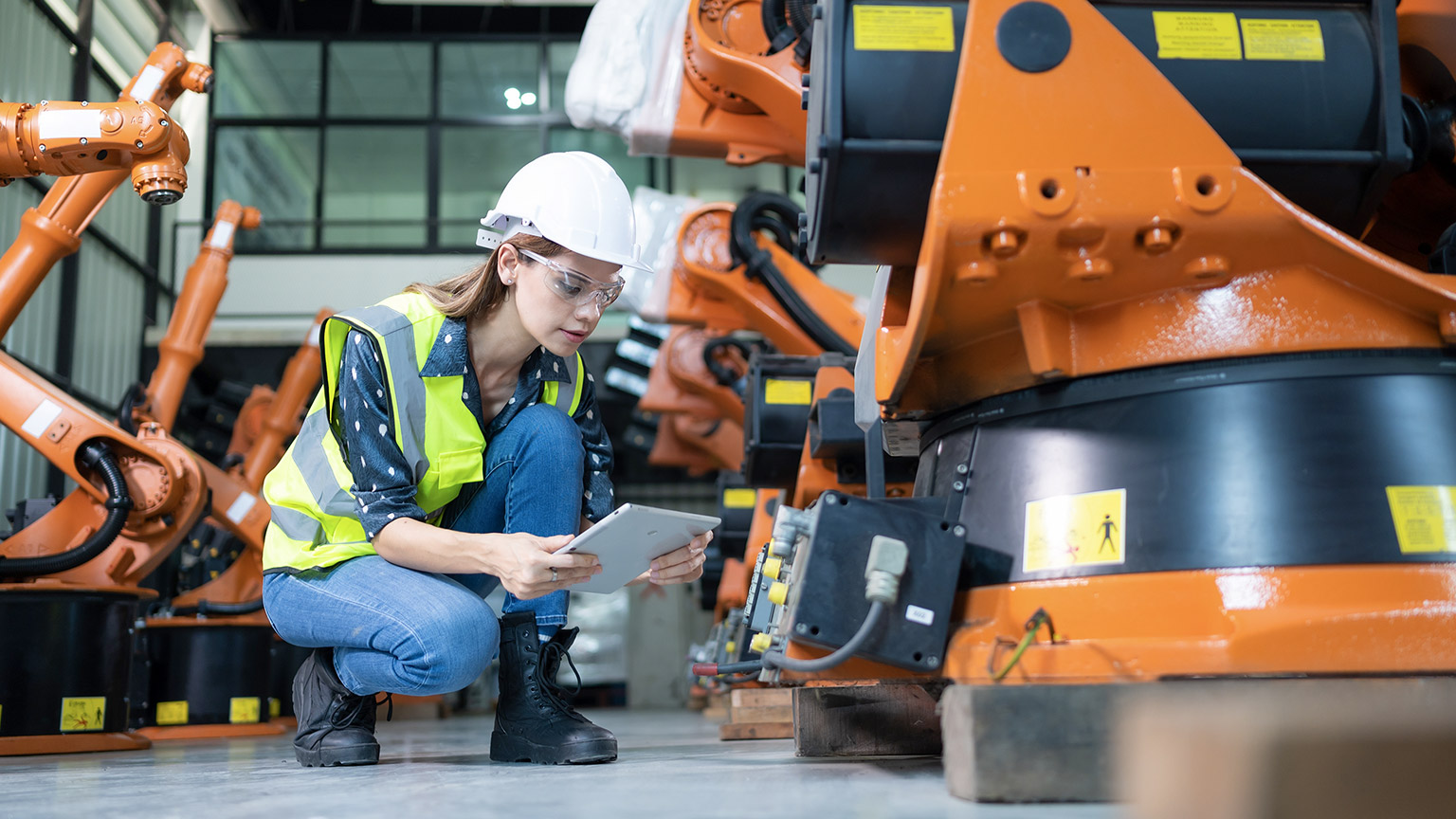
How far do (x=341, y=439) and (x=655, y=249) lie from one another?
370 centimetres

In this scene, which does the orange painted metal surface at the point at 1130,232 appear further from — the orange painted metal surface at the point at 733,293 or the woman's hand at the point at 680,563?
the orange painted metal surface at the point at 733,293

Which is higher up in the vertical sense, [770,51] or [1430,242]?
[770,51]

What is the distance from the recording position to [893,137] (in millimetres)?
1461

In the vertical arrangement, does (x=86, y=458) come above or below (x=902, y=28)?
below

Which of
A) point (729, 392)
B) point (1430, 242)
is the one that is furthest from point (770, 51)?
point (729, 392)

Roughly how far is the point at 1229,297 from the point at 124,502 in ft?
11.6

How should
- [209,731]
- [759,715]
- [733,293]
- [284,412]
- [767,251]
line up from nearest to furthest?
[759,715], [767,251], [733,293], [209,731], [284,412]

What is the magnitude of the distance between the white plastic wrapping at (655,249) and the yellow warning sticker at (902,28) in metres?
3.12

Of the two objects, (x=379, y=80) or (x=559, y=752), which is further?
(x=379, y=80)

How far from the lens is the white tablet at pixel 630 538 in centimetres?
158

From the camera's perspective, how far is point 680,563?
1.85 m

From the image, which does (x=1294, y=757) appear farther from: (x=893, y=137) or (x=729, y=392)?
(x=729, y=392)

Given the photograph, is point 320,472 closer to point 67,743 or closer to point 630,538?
point 630,538

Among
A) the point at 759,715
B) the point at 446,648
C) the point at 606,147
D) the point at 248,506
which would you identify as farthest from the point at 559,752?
the point at 606,147
